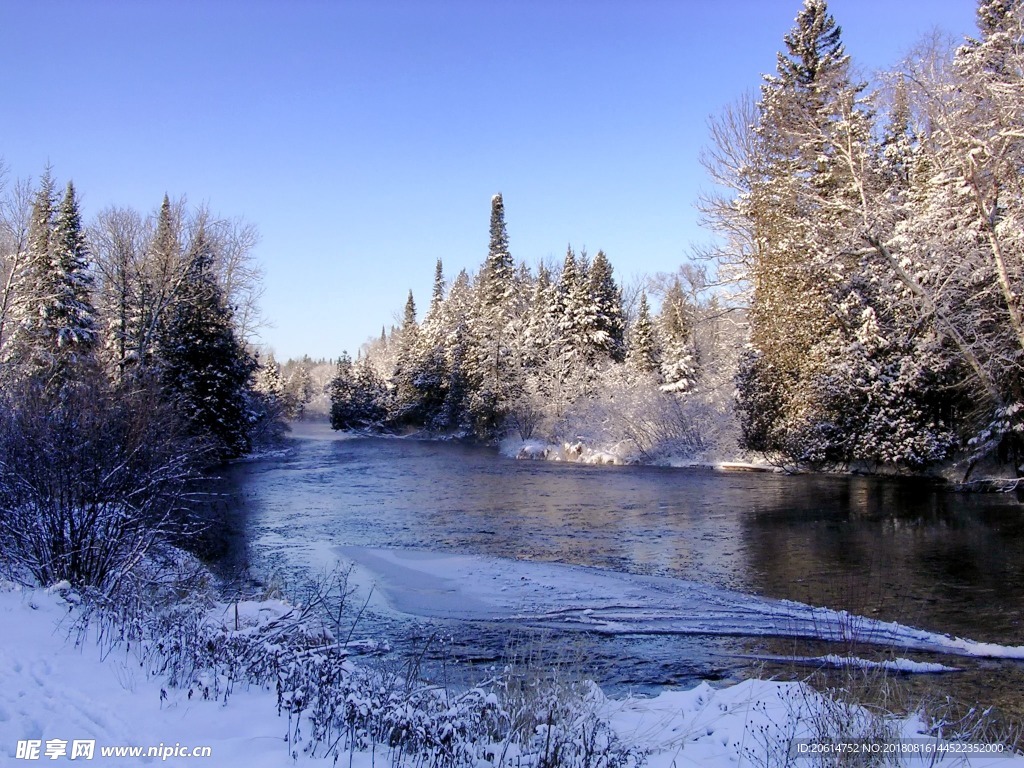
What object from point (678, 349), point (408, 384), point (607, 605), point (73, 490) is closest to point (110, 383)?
point (73, 490)

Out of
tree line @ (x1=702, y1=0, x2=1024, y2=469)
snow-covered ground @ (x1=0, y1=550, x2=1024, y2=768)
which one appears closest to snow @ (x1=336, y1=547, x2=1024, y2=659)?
snow-covered ground @ (x1=0, y1=550, x2=1024, y2=768)

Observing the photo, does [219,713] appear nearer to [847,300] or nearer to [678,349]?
[847,300]

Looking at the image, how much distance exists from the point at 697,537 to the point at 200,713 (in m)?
10.6

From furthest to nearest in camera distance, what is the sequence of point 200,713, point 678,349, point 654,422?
point 678,349 → point 654,422 → point 200,713

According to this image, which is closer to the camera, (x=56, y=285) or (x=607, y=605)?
(x=607, y=605)

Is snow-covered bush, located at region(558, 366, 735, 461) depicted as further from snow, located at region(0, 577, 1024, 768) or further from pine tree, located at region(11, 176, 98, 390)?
snow, located at region(0, 577, 1024, 768)

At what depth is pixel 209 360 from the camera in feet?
106

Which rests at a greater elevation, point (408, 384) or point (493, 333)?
point (493, 333)

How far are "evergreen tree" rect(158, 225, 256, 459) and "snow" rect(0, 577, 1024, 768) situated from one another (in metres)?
25.5

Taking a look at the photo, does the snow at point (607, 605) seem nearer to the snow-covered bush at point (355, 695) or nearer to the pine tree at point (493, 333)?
the snow-covered bush at point (355, 695)

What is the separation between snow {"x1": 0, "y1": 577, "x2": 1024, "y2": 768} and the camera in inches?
146

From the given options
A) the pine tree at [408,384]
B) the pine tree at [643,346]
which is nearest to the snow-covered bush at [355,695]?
the pine tree at [643,346]

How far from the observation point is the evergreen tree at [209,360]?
1170 inches

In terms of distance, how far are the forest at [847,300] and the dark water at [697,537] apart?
2.50 meters
